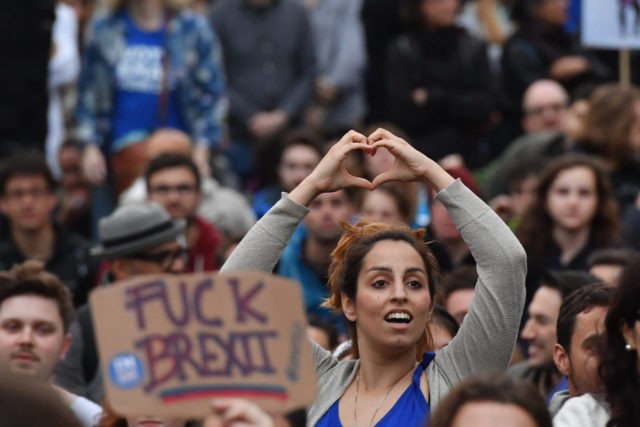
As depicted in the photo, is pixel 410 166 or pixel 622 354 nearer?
pixel 622 354

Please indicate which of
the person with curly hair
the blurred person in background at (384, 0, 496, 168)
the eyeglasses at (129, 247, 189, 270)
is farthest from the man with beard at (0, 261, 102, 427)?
the blurred person in background at (384, 0, 496, 168)

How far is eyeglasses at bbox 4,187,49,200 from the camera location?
1005 centimetres

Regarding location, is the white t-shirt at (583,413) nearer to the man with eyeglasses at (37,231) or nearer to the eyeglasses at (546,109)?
the man with eyeglasses at (37,231)

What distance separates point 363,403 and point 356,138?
0.88 m

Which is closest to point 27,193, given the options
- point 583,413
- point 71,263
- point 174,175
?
point 71,263

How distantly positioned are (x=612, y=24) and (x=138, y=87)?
11.3 feet

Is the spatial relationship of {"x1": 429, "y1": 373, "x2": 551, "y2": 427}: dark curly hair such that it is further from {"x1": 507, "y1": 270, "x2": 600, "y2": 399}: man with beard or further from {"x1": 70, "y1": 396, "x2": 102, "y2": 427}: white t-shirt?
{"x1": 507, "y1": 270, "x2": 600, "y2": 399}: man with beard

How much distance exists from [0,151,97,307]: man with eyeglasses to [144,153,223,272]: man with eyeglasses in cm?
56

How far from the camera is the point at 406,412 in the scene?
538cm

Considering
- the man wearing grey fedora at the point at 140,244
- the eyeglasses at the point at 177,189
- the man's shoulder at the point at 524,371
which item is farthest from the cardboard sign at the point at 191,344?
the eyeglasses at the point at 177,189

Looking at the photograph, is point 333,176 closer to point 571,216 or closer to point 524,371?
point 524,371

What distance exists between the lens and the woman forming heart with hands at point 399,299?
18.0 ft

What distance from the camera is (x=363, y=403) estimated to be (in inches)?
216

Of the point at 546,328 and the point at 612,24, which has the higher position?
the point at 612,24
